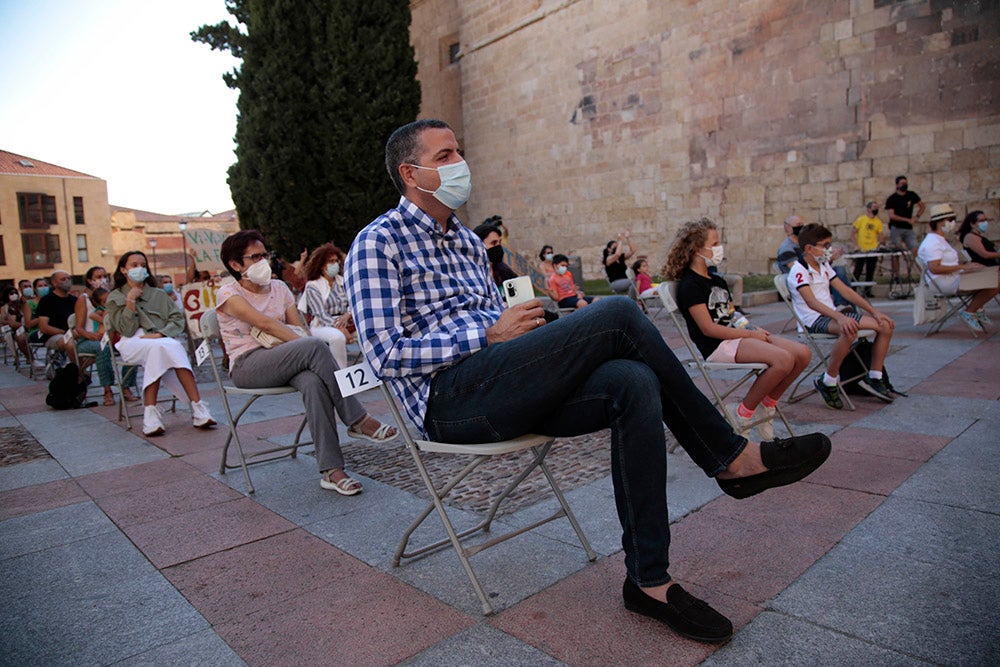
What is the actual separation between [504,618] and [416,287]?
3.73ft

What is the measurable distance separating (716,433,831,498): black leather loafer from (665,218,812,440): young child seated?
60.5 inches

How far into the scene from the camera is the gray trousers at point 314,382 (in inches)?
142

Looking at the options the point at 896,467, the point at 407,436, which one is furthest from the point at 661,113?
the point at 407,436

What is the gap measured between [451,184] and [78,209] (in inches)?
1961

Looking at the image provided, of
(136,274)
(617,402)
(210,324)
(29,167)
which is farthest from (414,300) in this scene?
(29,167)

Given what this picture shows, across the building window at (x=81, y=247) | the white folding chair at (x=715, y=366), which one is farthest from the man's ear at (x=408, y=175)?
the building window at (x=81, y=247)

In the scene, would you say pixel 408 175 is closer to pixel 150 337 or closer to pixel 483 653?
pixel 483 653

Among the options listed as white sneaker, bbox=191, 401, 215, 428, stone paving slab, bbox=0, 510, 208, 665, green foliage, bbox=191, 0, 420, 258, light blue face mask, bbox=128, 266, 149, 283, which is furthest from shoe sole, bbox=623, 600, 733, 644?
green foliage, bbox=191, 0, 420, 258

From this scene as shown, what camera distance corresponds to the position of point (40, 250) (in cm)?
4231

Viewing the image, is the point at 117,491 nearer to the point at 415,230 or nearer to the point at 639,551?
the point at 415,230

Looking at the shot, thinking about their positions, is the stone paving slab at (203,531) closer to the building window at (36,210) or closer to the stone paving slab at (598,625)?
the stone paving slab at (598,625)

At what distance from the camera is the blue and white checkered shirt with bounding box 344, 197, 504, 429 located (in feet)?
7.39

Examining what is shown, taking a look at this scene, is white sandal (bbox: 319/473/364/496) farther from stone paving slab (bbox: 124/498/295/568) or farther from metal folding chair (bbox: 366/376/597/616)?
metal folding chair (bbox: 366/376/597/616)

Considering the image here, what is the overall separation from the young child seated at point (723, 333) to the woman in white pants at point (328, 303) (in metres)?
2.34
